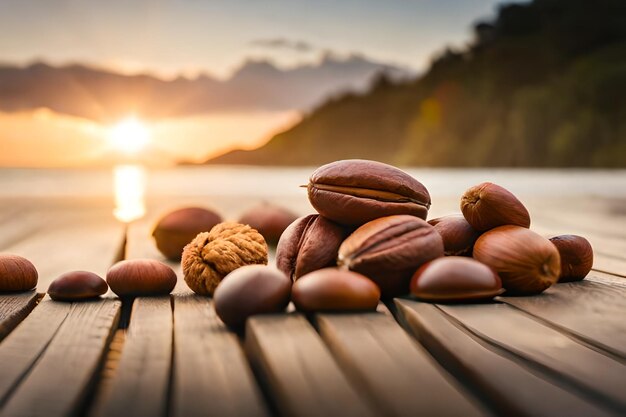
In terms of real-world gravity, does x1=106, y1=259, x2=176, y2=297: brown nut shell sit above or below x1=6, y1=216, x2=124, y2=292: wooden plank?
above

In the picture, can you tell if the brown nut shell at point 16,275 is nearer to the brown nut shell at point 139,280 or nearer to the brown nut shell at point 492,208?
the brown nut shell at point 139,280

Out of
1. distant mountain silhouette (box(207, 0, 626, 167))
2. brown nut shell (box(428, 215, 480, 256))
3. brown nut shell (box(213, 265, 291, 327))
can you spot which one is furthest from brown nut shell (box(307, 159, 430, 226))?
distant mountain silhouette (box(207, 0, 626, 167))

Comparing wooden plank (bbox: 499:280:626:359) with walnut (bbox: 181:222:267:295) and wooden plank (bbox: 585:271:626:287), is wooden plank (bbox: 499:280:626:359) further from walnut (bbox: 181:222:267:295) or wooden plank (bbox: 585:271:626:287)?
walnut (bbox: 181:222:267:295)

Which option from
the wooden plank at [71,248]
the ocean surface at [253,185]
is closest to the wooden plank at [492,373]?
the wooden plank at [71,248]

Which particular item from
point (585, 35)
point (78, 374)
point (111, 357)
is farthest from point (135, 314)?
point (585, 35)

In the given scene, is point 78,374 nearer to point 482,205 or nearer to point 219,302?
point 219,302
